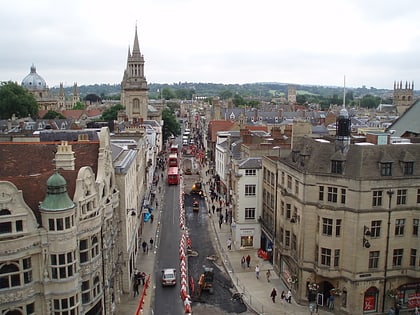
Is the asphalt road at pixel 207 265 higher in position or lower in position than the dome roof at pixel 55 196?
lower

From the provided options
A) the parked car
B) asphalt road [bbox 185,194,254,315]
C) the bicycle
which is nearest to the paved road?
the parked car

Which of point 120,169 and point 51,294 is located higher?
point 120,169

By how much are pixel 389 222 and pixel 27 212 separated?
90.1 ft

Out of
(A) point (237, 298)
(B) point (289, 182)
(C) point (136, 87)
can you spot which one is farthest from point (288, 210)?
(C) point (136, 87)

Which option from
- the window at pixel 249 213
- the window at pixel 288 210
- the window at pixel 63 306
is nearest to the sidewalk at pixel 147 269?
the window at pixel 63 306

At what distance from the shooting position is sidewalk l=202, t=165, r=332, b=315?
38094 millimetres

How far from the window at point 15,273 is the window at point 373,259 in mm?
25926

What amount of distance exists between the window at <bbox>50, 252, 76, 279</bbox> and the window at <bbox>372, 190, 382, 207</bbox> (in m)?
23.5

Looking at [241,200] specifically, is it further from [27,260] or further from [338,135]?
[27,260]

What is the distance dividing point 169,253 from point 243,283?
10.7m

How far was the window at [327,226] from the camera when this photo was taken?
123 ft

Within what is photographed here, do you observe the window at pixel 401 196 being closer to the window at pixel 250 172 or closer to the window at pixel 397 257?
Result: the window at pixel 397 257

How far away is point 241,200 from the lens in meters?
53.1

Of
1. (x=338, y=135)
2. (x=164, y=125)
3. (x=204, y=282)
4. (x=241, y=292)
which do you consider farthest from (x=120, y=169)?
(x=164, y=125)
